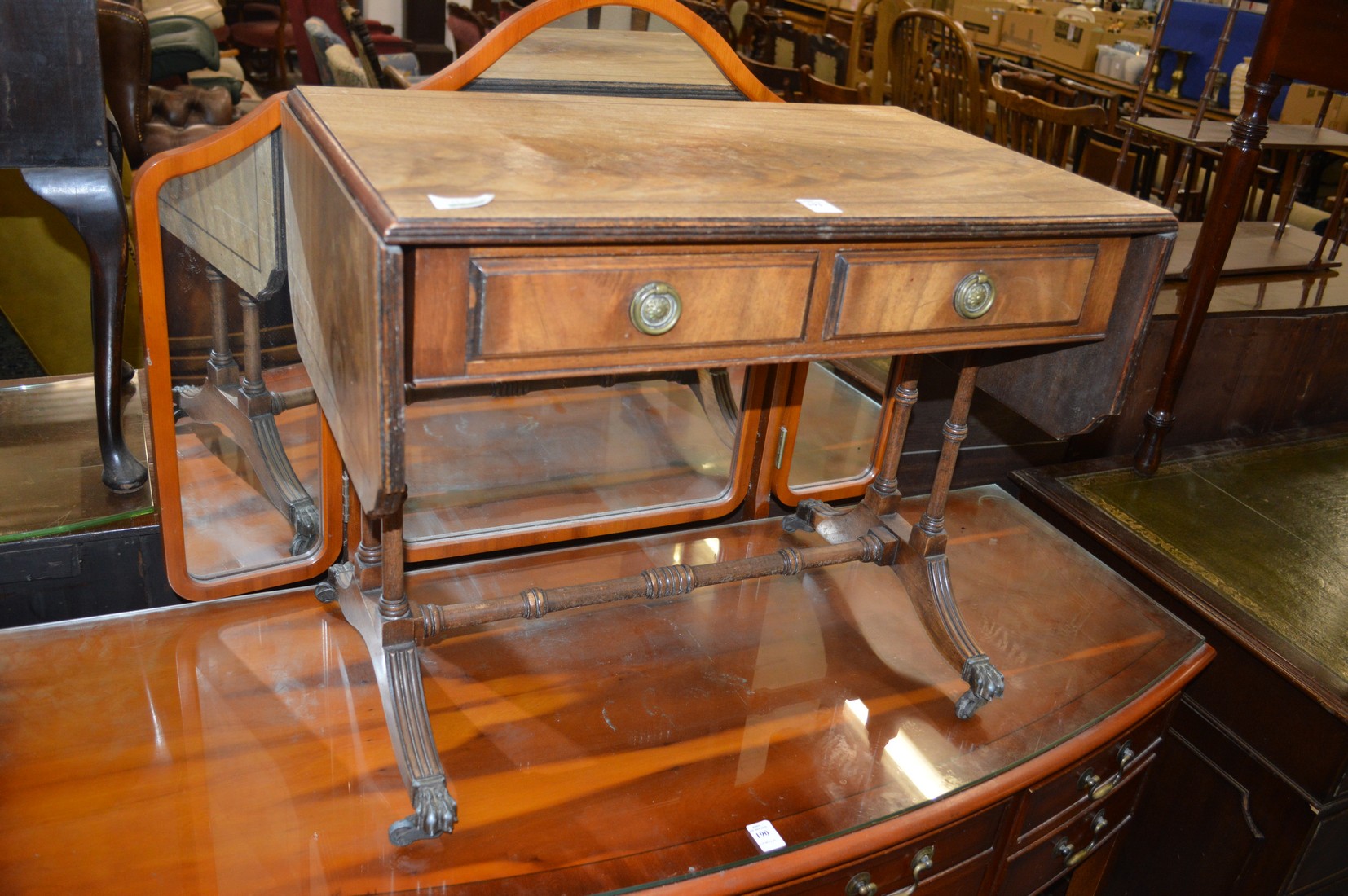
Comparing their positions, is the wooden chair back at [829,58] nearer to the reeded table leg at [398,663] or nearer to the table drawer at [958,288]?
the table drawer at [958,288]

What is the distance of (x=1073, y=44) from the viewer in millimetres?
6141

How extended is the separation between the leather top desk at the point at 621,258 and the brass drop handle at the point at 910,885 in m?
0.49

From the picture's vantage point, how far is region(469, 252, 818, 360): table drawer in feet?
3.17

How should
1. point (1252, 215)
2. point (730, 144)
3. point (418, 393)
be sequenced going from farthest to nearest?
point (1252, 215), point (418, 393), point (730, 144)

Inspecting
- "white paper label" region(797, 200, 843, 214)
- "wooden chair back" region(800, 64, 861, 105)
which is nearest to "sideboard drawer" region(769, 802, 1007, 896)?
"white paper label" region(797, 200, 843, 214)

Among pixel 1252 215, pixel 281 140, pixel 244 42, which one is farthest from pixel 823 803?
pixel 244 42

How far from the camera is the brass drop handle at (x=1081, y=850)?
165 centimetres

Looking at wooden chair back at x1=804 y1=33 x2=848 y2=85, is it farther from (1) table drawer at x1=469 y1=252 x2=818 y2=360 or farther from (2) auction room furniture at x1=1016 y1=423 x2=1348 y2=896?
(1) table drawer at x1=469 y1=252 x2=818 y2=360

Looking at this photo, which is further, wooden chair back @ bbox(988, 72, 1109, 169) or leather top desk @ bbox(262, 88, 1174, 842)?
wooden chair back @ bbox(988, 72, 1109, 169)

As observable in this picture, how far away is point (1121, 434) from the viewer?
2264 millimetres

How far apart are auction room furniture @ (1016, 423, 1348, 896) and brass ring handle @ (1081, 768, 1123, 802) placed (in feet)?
1.02

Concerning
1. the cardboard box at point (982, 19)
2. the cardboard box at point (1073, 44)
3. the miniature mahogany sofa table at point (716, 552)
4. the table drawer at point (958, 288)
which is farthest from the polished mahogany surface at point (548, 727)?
the cardboard box at point (982, 19)

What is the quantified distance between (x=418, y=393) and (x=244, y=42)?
19.9 feet

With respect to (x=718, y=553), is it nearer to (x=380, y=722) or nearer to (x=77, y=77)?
(x=380, y=722)
